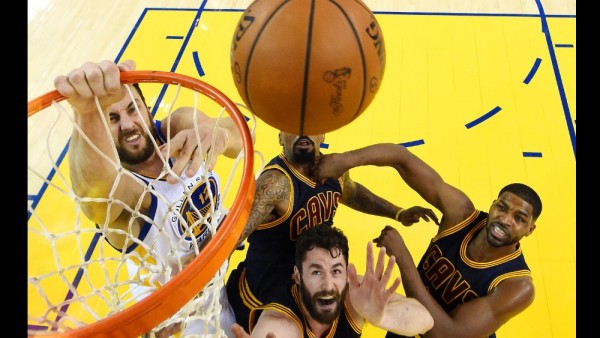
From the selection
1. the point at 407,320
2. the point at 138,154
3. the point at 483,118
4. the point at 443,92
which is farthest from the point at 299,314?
the point at 443,92

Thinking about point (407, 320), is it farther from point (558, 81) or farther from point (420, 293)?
point (558, 81)

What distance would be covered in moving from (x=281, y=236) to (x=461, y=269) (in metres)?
0.76

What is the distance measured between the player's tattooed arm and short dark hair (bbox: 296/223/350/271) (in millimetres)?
153

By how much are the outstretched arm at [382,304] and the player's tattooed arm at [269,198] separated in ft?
1.34

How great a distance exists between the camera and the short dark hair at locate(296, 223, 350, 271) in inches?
96.6

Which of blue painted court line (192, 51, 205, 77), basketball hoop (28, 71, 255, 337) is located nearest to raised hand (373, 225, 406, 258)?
basketball hoop (28, 71, 255, 337)

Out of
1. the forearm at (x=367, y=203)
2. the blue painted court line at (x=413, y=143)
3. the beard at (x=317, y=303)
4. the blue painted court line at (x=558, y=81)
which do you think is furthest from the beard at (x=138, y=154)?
the blue painted court line at (x=558, y=81)

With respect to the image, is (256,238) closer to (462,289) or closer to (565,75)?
(462,289)

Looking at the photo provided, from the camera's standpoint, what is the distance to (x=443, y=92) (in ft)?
13.6

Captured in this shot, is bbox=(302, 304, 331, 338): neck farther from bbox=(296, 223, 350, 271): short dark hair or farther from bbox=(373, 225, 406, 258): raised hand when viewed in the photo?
bbox=(373, 225, 406, 258): raised hand

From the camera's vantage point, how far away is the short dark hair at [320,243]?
245cm

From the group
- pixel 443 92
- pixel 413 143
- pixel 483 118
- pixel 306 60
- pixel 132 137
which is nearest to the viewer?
pixel 306 60

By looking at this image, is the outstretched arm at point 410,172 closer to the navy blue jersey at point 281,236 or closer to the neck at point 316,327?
the navy blue jersey at point 281,236
